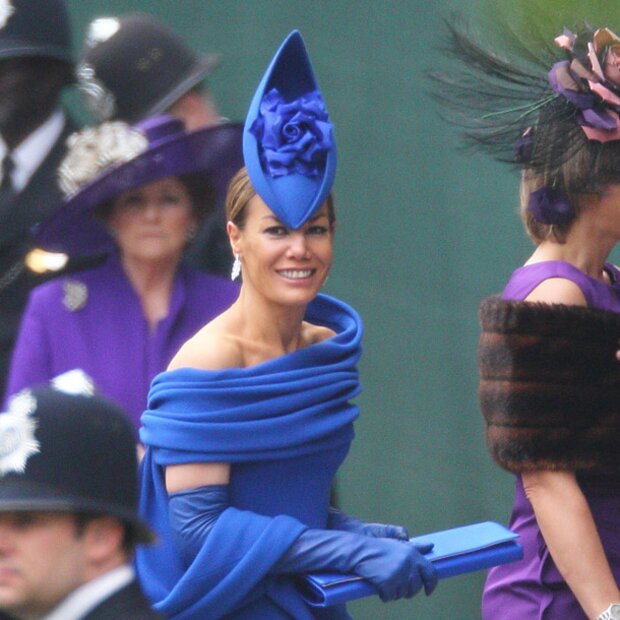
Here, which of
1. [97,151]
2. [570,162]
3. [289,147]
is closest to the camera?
[289,147]

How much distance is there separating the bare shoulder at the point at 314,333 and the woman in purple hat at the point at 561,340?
16.4 inches

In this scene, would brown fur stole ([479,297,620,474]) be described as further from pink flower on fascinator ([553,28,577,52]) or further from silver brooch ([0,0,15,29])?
silver brooch ([0,0,15,29])

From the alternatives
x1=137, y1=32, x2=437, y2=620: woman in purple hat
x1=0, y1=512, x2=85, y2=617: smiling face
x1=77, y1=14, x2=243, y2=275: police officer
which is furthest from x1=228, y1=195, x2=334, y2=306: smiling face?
x1=77, y1=14, x2=243, y2=275: police officer

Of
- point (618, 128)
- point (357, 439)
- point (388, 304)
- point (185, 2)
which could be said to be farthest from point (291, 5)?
point (618, 128)

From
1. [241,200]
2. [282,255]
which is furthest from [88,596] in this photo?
[241,200]

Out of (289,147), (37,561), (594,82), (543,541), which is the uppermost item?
(594,82)

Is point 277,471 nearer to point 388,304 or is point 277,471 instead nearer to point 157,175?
point 157,175

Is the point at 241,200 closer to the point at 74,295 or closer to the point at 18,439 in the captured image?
the point at 74,295

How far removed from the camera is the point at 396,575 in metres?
3.31

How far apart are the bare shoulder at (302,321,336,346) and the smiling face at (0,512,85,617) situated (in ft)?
3.55

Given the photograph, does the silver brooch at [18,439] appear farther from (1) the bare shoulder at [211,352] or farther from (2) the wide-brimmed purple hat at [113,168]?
(2) the wide-brimmed purple hat at [113,168]

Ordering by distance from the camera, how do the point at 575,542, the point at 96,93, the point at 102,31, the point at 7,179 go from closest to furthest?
1. the point at 575,542
2. the point at 7,179
3. the point at 96,93
4. the point at 102,31

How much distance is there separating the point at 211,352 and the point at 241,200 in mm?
330

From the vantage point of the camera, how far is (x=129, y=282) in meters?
4.22
